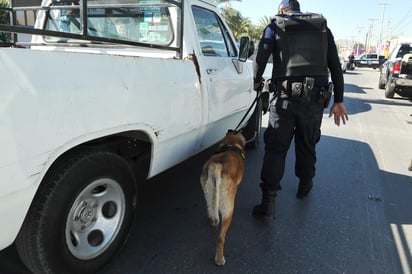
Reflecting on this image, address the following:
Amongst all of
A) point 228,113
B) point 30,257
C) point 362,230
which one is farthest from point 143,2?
point 362,230

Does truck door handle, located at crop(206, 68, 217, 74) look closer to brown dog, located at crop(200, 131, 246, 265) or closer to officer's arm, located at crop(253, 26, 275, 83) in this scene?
officer's arm, located at crop(253, 26, 275, 83)

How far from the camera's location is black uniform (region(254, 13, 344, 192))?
322cm

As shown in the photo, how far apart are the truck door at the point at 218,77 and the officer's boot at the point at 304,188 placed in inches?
41.5

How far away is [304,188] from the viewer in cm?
387

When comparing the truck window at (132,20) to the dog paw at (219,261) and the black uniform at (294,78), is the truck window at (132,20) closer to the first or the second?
the black uniform at (294,78)

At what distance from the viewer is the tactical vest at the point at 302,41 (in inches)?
126

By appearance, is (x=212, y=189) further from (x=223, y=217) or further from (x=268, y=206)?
(x=268, y=206)

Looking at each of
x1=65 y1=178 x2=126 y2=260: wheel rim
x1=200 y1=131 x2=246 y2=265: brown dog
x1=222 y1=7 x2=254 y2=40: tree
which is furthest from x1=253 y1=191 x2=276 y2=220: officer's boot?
x1=222 y1=7 x2=254 y2=40: tree

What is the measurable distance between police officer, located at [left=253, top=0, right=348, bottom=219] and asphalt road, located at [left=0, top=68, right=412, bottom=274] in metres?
0.44

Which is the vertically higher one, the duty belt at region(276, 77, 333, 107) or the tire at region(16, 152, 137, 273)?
the duty belt at region(276, 77, 333, 107)

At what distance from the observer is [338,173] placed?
186 inches

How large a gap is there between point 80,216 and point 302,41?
7.79 feet

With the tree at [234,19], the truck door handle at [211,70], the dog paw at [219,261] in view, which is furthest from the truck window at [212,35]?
the tree at [234,19]

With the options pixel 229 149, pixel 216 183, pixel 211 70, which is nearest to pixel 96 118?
pixel 216 183
